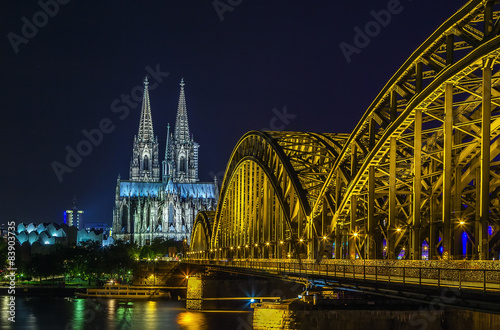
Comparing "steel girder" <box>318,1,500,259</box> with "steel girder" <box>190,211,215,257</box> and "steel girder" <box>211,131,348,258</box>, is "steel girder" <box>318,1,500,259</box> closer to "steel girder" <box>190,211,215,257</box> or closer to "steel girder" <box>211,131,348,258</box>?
"steel girder" <box>211,131,348,258</box>

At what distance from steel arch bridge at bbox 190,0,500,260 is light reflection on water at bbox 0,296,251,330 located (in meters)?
8.81

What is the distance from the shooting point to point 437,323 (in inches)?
1606

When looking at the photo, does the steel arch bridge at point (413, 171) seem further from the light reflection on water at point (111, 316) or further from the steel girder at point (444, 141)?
the light reflection on water at point (111, 316)

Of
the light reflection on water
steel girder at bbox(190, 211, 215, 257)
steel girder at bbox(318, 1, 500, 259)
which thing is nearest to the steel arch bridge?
steel girder at bbox(318, 1, 500, 259)

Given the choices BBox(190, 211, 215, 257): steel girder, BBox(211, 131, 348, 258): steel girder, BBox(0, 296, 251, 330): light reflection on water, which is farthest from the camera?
BBox(190, 211, 215, 257): steel girder

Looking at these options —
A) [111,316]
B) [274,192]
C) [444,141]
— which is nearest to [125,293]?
[111,316]

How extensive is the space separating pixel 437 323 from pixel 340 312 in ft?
16.5

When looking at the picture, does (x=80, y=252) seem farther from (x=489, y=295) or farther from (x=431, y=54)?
(x=489, y=295)

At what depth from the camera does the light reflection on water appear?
265ft

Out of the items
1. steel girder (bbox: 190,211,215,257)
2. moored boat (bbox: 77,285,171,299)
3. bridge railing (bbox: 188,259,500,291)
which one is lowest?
moored boat (bbox: 77,285,171,299)

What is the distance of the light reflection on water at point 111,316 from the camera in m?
80.8

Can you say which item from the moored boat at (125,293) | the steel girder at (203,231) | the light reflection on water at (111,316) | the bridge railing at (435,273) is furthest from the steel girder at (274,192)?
the steel girder at (203,231)

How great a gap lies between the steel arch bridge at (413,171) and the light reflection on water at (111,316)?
8.81 metres

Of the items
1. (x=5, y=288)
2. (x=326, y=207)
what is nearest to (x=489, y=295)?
(x=326, y=207)
